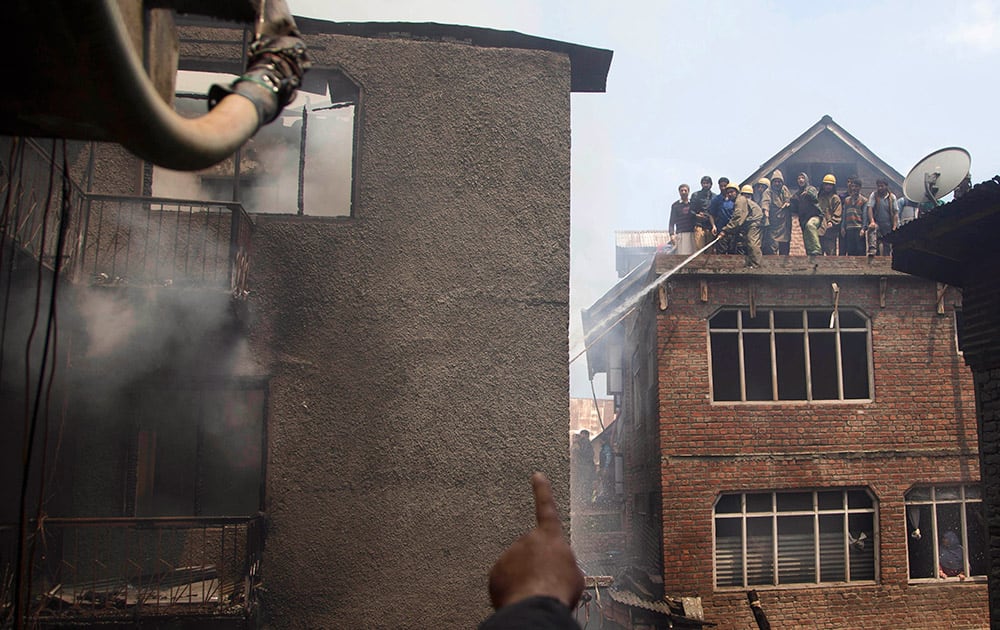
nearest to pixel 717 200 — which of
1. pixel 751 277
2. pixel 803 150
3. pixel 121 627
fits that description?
pixel 751 277

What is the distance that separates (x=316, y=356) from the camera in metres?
9.05

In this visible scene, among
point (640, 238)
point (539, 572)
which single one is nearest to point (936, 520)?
point (539, 572)

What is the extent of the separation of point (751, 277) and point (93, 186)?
1038 centimetres

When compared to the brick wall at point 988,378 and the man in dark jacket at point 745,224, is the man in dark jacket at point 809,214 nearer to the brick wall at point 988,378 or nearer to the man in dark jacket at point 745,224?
the man in dark jacket at point 745,224

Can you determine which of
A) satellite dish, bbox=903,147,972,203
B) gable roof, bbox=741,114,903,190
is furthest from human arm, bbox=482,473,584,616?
gable roof, bbox=741,114,903,190

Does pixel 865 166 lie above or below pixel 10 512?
above

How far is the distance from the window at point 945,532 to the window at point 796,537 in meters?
0.73

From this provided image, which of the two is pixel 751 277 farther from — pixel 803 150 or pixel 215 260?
pixel 215 260

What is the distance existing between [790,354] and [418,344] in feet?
27.3

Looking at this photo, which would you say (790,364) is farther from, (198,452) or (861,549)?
(198,452)

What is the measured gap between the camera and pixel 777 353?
49.6 feet

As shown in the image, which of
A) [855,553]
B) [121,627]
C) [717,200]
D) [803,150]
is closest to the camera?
[121,627]

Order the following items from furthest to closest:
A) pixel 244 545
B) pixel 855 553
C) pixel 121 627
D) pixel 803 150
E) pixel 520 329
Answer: pixel 803 150 → pixel 855 553 → pixel 520 329 → pixel 244 545 → pixel 121 627

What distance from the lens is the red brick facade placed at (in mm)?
14219
